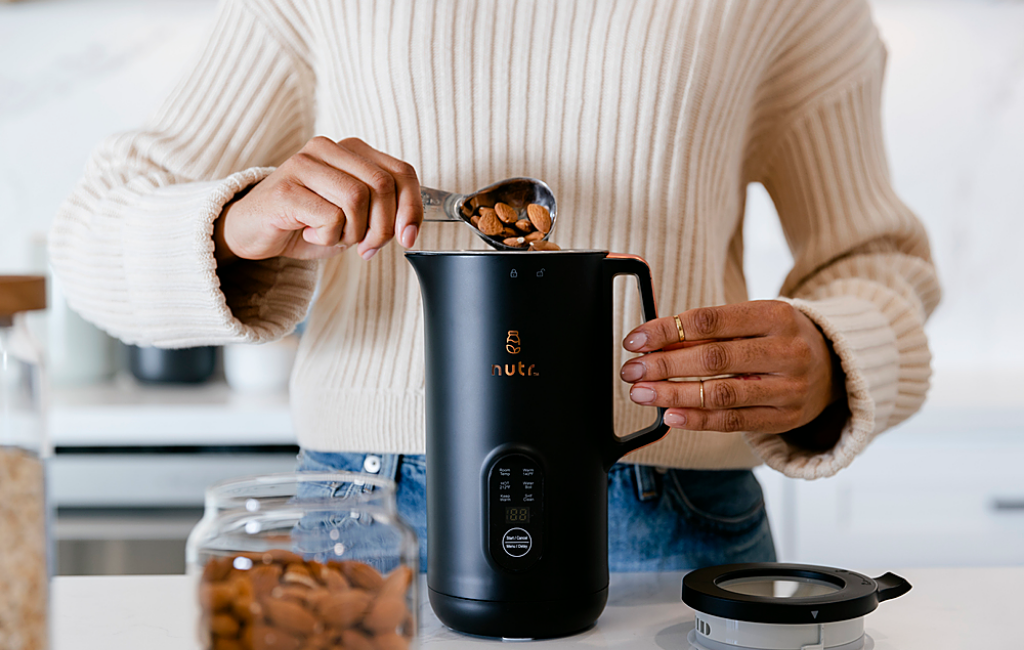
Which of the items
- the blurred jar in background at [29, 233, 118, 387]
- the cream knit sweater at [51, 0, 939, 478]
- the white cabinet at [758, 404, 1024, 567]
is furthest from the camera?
the blurred jar in background at [29, 233, 118, 387]

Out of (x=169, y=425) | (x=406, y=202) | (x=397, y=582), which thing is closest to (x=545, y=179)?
(x=406, y=202)

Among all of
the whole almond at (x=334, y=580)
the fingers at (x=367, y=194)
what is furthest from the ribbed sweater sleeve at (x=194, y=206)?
the whole almond at (x=334, y=580)

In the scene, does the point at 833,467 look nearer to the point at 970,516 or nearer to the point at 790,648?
the point at 790,648

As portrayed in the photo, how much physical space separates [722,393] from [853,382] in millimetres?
121

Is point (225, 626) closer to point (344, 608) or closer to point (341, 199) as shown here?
point (344, 608)

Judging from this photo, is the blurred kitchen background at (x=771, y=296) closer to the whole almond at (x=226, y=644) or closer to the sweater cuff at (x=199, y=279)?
the sweater cuff at (x=199, y=279)

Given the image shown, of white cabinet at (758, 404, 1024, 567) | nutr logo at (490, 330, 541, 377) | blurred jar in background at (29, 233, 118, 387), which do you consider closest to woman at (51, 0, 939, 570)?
nutr logo at (490, 330, 541, 377)

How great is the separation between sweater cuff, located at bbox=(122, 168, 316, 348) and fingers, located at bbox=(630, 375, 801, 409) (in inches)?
11.3

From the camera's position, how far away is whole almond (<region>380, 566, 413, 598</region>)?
365 millimetres

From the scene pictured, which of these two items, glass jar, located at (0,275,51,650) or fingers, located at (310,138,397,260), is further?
fingers, located at (310,138,397,260)

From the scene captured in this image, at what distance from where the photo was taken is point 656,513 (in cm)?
74

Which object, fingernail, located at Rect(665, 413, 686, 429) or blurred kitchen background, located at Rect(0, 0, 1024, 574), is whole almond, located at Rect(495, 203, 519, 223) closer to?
fingernail, located at Rect(665, 413, 686, 429)

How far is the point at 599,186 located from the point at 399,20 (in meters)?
0.21

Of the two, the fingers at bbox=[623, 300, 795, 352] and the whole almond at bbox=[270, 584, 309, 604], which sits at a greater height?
the fingers at bbox=[623, 300, 795, 352]
